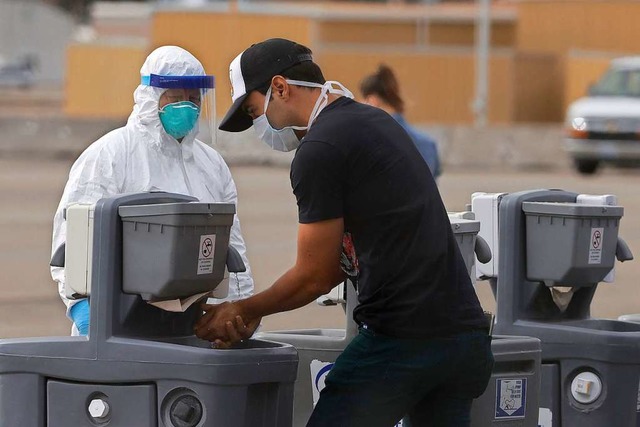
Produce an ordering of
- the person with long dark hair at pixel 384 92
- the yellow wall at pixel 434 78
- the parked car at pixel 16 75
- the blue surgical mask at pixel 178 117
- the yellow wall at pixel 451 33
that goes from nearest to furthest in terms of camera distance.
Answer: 1. the blue surgical mask at pixel 178 117
2. the person with long dark hair at pixel 384 92
3. the yellow wall at pixel 434 78
4. the yellow wall at pixel 451 33
5. the parked car at pixel 16 75

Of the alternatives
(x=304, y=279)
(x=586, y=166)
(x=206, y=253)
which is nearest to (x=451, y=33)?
(x=586, y=166)

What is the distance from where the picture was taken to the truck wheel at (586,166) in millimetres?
24219

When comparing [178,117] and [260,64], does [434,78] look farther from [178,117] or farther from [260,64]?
[260,64]

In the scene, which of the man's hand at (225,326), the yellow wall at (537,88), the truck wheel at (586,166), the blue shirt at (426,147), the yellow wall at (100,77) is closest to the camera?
the man's hand at (225,326)

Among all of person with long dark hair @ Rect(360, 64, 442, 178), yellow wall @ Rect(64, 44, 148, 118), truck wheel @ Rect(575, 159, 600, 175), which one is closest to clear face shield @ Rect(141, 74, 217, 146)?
person with long dark hair @ Rect(360, 64, 442, 178)

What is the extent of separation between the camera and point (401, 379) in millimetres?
4223

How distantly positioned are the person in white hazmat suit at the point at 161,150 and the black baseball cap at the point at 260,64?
3.00 ft

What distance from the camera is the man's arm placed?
414 centimetres

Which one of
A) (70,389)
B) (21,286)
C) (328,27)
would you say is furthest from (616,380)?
(328,27)

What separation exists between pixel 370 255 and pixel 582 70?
93.1 ft

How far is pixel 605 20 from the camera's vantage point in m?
34.9

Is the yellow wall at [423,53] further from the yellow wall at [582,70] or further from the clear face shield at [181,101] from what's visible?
the clear face shield at [181,101]

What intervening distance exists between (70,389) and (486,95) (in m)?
26.8

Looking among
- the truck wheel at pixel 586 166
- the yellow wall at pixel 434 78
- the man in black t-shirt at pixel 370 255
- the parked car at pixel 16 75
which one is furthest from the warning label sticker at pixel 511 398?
the parked car at pixel 16 75
